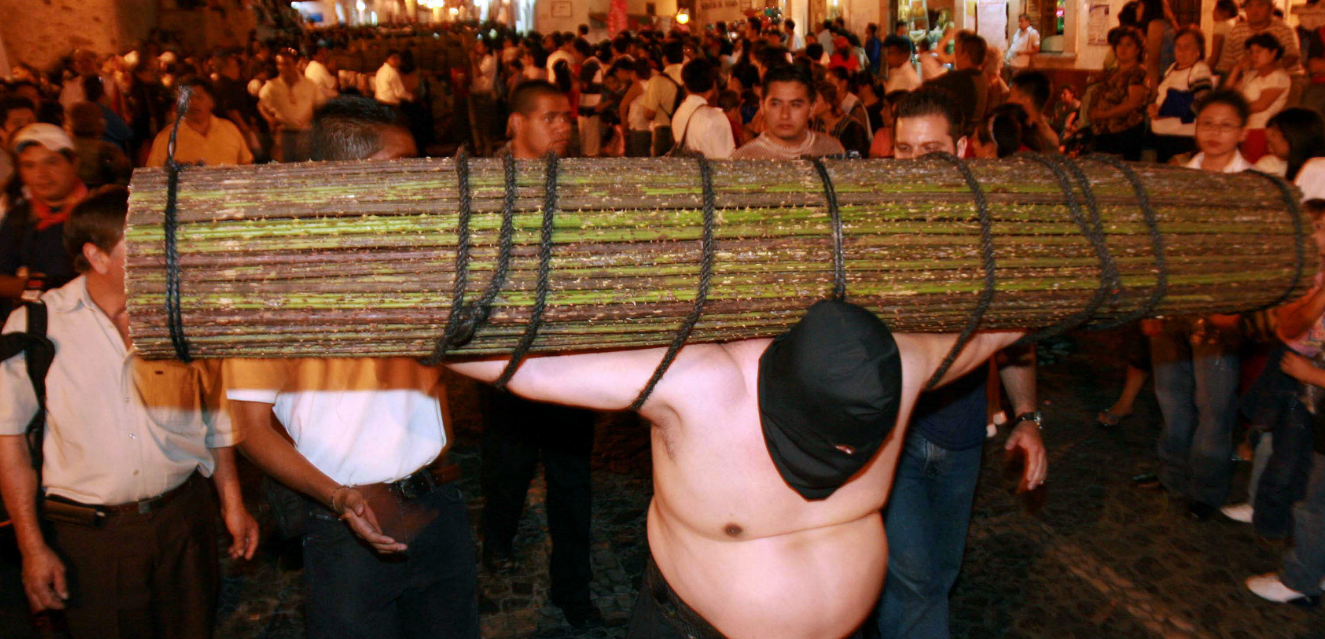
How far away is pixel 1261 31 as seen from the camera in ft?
27.8

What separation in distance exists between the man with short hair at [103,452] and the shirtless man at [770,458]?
4.94 ft

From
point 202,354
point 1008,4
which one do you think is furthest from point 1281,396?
point 1008,4

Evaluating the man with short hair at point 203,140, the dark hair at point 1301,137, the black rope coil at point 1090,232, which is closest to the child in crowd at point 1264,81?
the dark hair at point 1301,137

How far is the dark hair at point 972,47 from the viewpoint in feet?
27.8

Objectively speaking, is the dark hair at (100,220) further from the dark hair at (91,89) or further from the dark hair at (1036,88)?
the dark hair at (91,89)

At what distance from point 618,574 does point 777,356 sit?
2.76 metres

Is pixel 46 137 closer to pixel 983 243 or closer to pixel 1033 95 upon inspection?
pixel 983 243

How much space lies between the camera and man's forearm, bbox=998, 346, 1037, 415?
3439mm

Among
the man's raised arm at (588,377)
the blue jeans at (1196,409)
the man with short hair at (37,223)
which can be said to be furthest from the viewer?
the blue jeans at (1196,409)

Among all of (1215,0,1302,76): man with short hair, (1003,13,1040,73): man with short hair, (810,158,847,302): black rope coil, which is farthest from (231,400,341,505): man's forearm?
(1003,13,1040,73): man with short hair

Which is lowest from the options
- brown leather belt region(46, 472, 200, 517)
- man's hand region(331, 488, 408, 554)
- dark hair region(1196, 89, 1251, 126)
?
brown leather belt region(46, 472, 200, 517)

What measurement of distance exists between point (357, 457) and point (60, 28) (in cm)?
2065

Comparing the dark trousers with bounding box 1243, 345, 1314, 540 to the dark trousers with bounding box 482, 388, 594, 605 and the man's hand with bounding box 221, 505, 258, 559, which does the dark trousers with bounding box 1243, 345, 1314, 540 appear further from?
the man's hand with bounding box 221, 505, 258, 559

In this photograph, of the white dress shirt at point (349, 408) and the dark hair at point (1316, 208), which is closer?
the white dress shirt at point (349, 408)
